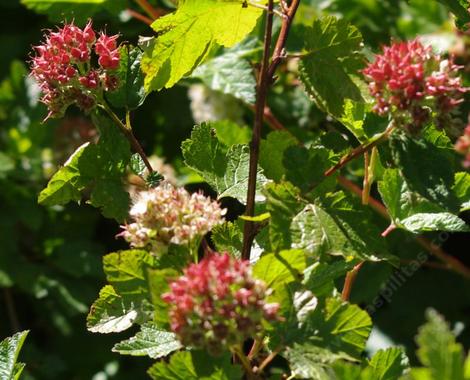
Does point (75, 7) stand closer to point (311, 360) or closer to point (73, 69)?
point (73, 69)

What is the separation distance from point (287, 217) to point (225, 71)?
1.12 meters

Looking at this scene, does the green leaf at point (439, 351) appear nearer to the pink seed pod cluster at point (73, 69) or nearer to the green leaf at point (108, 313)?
the green leaf at point (108, 313)

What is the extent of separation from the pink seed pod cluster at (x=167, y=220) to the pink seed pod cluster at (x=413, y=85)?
249 mm

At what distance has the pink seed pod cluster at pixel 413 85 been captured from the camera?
1050 mm

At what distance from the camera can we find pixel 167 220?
106 centimetres

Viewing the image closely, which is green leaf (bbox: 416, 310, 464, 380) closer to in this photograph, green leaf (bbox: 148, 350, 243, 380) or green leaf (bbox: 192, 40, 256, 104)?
green leaf (bbox: 148, 350, 243, 380)

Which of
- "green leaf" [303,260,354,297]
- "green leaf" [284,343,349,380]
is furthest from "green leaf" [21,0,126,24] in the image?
"green leaf" [284,343,349,380]

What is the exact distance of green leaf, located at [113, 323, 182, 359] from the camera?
3.73 ft

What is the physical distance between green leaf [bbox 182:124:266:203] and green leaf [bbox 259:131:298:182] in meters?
0.08

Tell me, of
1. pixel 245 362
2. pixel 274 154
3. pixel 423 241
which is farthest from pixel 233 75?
pixel 245 362

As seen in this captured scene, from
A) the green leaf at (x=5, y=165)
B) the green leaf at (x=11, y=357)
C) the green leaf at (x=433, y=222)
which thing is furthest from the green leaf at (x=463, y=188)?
the green leaf at (x=5, y=165)

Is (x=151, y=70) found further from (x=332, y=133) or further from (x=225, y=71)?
(x=225, y=71)

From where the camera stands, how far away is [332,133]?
123 cm

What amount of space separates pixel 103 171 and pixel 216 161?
0.54 ft
